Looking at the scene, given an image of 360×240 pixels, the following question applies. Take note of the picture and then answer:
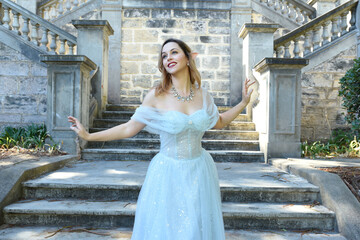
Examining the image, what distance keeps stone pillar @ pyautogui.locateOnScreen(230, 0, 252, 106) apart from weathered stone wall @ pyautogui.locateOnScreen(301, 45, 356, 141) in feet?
5.64

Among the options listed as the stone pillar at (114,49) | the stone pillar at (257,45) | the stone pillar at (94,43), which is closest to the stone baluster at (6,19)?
the stone pillar at (94,43)

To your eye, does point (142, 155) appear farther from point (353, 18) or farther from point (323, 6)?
point (323, 6)

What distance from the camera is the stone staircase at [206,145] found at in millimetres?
5078

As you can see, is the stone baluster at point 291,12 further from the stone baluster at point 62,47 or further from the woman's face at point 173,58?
the woman's face at point 173,58

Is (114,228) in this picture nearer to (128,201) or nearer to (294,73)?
(128,201)

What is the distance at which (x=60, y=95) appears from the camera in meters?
4.99

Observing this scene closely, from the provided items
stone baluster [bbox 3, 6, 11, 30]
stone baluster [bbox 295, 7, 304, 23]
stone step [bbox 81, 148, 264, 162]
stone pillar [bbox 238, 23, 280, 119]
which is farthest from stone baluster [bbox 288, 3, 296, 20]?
stone baluster [bbox 3, 6, 11, 30]

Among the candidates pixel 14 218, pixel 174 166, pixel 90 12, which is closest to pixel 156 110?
pixel 174 166

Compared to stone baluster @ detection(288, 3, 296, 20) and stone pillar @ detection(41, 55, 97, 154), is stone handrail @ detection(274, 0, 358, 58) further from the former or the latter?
stone pillar @ detection(41, 55, 97, 154)

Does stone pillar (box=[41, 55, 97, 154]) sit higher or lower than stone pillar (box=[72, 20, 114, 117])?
lower

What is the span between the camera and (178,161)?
1999 millimetres

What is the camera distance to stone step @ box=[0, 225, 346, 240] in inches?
106

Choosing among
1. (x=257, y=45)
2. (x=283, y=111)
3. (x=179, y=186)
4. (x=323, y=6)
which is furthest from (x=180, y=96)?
A: (x=323, y=6)

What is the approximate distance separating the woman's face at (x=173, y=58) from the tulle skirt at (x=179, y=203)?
0.62 meters
